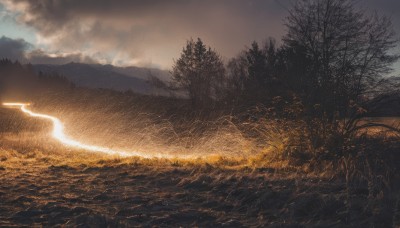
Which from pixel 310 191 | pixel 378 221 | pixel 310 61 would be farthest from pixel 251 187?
pixel 310 61

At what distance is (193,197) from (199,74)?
1211 inches

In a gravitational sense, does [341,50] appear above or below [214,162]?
above

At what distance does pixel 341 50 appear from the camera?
1227 cm

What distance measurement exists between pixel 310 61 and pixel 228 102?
46.1 ft

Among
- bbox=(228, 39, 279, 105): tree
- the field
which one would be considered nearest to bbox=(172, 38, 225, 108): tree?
bbox=(228, 39, 279, 105): tree

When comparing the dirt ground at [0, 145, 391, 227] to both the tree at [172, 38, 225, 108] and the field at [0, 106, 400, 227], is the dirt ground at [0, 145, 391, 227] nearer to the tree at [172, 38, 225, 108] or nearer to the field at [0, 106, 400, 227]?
the field at [0, 106, 400, 227]

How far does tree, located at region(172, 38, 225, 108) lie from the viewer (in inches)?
1366

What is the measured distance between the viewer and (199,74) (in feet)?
123

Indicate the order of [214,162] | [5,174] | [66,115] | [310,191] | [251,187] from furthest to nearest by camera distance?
1. [66,115]
2. [214,162]
3. [5,174]
4. [251,187]
5. [310,191]

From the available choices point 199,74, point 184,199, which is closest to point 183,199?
point 184,199

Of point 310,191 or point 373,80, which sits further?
point 373,80

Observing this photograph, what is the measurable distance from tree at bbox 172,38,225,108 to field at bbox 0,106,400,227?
23744 millimetres

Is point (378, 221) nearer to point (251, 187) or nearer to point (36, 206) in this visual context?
point (251, 187)

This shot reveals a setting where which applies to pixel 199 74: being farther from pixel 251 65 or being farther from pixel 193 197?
pixel 193 197
